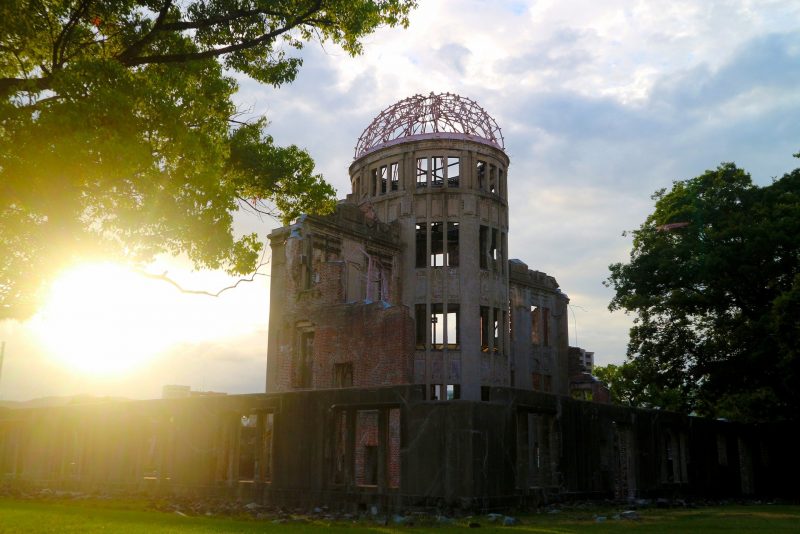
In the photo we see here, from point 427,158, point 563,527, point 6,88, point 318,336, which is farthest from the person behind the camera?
point 427,158

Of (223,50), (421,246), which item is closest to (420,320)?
(421,246)

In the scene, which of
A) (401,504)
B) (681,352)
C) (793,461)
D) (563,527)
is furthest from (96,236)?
(793,461)

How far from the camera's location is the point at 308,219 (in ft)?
91.6

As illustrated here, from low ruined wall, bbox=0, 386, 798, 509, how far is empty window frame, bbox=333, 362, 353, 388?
1.84m

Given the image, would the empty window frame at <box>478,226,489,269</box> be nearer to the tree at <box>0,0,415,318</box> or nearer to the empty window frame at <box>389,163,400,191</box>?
the empty window frame at <box>389,163,400,191</box>

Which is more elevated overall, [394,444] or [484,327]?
[484,327]

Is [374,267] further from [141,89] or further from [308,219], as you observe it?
[141,89]

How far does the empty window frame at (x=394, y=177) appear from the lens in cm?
3284

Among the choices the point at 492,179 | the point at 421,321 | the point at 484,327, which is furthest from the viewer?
the point at 492,179

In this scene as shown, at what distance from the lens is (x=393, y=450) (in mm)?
25703

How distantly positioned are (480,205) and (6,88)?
22434mm

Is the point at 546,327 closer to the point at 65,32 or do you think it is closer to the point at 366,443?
the point at 366,443

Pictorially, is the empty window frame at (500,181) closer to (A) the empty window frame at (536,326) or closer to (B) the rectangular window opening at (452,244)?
(B) the rectangular window opening at (452,244)

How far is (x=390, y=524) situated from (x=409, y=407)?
3087mm
